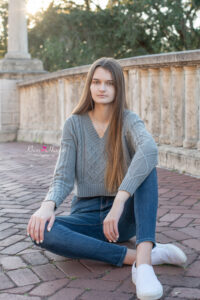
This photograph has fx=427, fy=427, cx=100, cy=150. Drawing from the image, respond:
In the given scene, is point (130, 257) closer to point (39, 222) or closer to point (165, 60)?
point (39, 222)

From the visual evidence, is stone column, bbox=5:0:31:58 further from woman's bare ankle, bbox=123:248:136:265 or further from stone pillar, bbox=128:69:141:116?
woman's bare ankle, bbox=123:248:136:265

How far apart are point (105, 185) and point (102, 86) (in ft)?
1.78

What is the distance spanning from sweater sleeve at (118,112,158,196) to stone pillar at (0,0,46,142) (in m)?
7.75

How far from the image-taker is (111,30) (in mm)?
20188

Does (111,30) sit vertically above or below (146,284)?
above

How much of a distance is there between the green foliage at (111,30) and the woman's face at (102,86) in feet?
52.9

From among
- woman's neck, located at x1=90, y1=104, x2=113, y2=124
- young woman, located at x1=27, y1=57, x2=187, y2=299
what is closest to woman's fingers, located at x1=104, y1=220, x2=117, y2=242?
young woman, located at x1=27, y1=57, x2=187, y2=299

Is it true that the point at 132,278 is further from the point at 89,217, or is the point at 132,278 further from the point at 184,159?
the point at 184,159

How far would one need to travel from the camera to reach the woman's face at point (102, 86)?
2273 mm

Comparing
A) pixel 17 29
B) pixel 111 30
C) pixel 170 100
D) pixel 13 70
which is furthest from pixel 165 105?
pixel 111 30

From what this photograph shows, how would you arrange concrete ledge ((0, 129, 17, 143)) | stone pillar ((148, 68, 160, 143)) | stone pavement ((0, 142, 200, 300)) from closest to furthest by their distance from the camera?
stone pavement ((0, 142, 200, 300))
stone pillar ((148, 68, 160, 143))
concrete ledge ((0, 129, 17, 143))

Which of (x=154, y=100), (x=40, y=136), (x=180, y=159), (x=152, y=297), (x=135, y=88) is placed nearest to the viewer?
(x=152, y=297)

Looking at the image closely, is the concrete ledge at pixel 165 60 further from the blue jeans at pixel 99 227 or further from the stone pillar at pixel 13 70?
the stone pillar at pixel 13 70

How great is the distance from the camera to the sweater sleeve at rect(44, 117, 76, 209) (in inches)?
87.2
